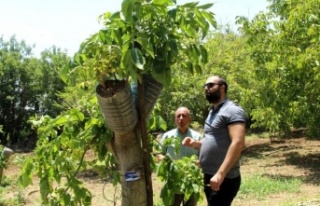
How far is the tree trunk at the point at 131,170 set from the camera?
92.3 inches

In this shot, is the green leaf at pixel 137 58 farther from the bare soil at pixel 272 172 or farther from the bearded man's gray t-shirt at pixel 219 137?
the bare soil at pixel 272 172

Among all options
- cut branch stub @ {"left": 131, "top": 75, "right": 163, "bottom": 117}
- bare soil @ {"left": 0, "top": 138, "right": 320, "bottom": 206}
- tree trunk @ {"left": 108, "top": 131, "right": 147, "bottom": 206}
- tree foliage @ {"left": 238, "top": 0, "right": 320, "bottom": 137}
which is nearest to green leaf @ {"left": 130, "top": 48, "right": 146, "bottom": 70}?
cut branch stub @ {"left": 131, "top": 75, "right": 163, "bottom": 117}

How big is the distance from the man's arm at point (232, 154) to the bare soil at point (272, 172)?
65.6 inches

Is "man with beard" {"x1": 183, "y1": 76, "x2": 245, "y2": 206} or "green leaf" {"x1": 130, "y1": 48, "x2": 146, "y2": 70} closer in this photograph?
"green leaf" {"x1": 130, "y1": 48, "x2": 146, "y2": 70}

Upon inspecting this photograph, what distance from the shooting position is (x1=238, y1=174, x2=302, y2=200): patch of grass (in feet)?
→ 26.6

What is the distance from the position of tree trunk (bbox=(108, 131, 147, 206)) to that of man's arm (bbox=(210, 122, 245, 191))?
2.82ft

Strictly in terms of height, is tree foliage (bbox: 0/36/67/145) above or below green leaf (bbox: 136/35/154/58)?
above

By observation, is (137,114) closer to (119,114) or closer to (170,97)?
(119,114)

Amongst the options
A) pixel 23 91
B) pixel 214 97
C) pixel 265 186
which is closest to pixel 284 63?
pixel 265 186

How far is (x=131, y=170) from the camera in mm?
2354

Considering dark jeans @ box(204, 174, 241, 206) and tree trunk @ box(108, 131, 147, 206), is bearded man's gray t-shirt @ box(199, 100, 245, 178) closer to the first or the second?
dark jeans @ box(204, 174, 241, 206)

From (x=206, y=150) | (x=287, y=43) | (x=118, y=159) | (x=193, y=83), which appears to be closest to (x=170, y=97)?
(x=193, y=83)

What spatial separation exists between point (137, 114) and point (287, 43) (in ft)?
26.0

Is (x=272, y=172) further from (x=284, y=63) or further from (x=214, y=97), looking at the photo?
(x=214, y=97)
